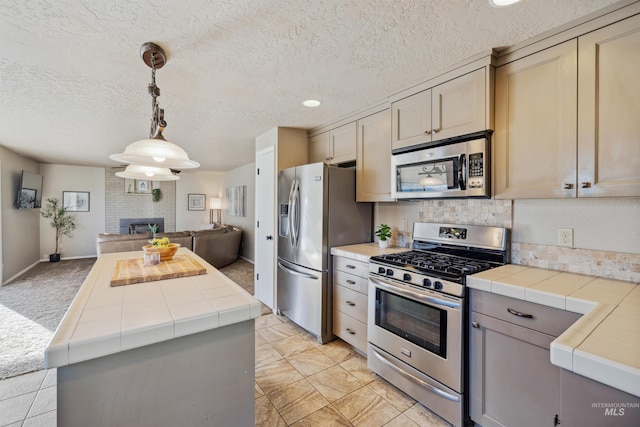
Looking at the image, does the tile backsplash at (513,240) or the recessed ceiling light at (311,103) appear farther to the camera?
the recessed ceiling light at (311,103)

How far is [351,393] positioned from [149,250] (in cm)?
175

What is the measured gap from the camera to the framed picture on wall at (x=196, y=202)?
8.09 m

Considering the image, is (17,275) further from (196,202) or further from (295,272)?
(295,272)

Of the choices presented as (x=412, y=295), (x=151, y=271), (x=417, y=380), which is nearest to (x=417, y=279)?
(x=412, y=295)

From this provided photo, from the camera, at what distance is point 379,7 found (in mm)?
1354

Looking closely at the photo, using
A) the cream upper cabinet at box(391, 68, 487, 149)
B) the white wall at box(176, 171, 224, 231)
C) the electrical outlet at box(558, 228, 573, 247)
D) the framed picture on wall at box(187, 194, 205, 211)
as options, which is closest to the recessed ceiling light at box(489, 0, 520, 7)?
the cream upper cabinet at box(391, 68, 487, 149)

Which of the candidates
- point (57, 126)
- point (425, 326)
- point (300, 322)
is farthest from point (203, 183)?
point (425, 326)

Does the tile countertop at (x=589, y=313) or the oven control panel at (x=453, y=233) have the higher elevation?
the oven control panel at (x=453, y=233)

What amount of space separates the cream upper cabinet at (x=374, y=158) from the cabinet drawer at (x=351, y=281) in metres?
0.76

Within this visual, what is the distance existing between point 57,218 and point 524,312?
8.82 meters

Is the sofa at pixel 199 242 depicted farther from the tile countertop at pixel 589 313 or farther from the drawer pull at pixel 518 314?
the drawer pull at pixel 518 314

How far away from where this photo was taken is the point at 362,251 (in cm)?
249

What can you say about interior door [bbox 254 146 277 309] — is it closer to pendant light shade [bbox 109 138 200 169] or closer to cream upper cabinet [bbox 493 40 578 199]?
pendant light shade [bbox 109 138 200 169]

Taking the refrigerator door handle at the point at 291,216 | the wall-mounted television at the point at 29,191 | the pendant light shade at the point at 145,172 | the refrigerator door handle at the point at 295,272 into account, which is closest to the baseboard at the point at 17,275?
the wall-mounted television at the point at 29,191
